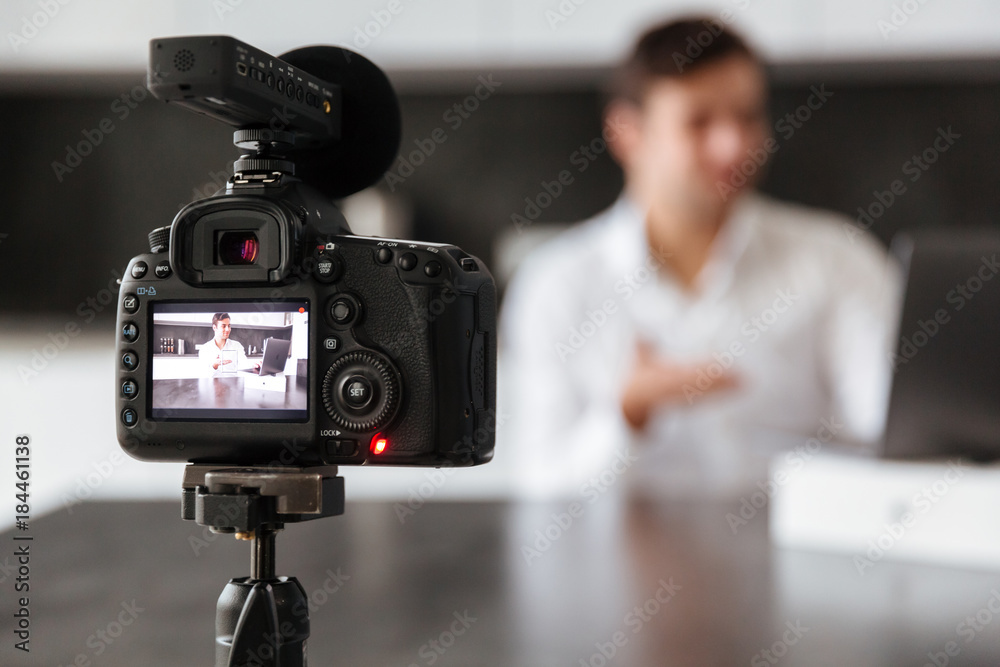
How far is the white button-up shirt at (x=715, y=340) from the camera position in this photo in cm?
193

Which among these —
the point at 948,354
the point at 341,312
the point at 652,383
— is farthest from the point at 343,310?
the point at 652,383

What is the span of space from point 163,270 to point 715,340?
166 cm

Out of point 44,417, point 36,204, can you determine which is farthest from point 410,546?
point 36,204

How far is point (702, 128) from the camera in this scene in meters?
1.91

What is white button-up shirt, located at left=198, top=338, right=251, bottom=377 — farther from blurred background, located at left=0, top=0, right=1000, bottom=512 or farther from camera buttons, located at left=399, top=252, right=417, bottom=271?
blurred background, located at left=0, top=0, right=1000, bottom=512

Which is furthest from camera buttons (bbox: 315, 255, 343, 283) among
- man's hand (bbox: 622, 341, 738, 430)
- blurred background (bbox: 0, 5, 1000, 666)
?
man's hand (bbox: 622, 341, 738, 430)

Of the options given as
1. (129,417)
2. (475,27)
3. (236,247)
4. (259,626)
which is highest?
(475,27)

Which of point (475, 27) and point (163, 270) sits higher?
point (475, 27)

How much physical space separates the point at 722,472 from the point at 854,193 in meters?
1.41

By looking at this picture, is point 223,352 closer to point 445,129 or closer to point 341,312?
point 341,312

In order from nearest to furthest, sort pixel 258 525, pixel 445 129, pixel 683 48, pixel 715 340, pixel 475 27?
pixel 258 525, pixel 683 48, pixel 715 340, pixel 475 27, pixel 445 129

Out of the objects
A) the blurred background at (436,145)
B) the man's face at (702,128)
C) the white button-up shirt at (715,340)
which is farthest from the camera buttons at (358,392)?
the man's face at (702,128)

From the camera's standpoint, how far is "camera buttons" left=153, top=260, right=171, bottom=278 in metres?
0.54

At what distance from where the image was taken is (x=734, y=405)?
1955 millimetres
